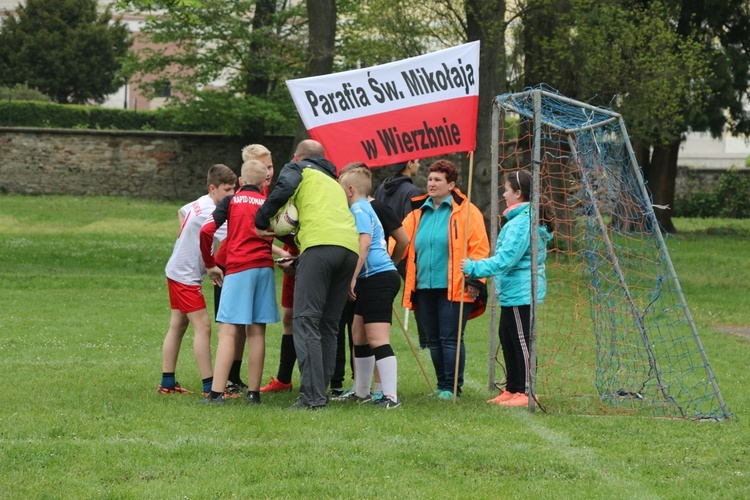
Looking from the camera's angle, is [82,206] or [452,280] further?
[82,206]

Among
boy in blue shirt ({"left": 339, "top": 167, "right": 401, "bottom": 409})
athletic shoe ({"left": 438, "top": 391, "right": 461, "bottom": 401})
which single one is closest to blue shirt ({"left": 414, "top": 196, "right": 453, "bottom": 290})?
boy in blue shirt ({"left": 339, "top": 167, "right": 401, "bottom": 409})

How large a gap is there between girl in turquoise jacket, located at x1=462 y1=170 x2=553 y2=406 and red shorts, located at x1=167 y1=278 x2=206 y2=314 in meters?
2.09

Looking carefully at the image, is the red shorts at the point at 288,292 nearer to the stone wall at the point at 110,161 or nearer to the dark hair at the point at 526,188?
the dark hair at the point at 526,188

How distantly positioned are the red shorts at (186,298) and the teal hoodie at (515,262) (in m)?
2.10

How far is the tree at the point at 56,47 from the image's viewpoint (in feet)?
171

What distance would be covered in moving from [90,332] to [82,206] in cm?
1923

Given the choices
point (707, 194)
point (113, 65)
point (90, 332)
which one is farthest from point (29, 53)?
point (90, 332)

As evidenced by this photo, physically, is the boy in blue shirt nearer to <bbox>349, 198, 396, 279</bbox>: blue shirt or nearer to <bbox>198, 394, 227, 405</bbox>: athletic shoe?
<bbox>349, 198, 396, 279</bbox>: blue shirt

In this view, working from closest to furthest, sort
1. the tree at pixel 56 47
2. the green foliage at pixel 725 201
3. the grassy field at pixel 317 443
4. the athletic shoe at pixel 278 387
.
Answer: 1. the grassy field at pixel 317 443
2. the athletic shoe at pixel 278 387
3. the green foliage at pixel 725 201
4. the tree at pixel 56 47

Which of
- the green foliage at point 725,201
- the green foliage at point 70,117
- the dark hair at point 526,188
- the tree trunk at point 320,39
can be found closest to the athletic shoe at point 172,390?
the dark hair at point 526,188

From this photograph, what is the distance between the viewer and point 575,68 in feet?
74.4

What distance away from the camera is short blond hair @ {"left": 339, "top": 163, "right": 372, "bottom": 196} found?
8.13m

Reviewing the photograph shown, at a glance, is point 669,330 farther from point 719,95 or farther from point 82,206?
point 82,206

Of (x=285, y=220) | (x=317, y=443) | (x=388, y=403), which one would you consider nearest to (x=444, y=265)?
(x=388, y=403)
